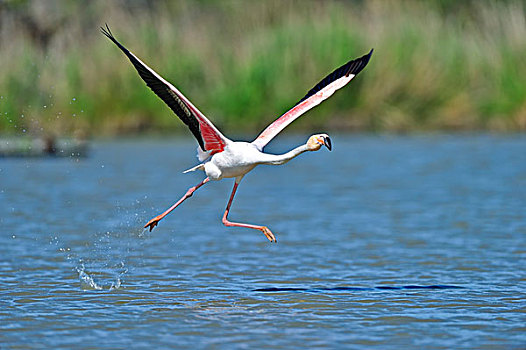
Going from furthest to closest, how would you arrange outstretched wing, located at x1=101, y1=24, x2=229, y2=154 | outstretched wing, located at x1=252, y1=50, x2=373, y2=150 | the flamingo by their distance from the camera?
outstretched wing, located at x1=252, y1=50, x2=373, y2=150
the flamingo
outstretched wing, located at x1=101, y1=24, x2=229, y2=154

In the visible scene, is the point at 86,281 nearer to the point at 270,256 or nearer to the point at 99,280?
the point at 99,280

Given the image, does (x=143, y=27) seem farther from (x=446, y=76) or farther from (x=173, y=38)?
(x=446, y=76)

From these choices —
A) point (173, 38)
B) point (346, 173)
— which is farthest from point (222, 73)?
point (346, 173)

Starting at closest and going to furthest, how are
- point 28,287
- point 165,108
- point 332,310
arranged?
point 332,310, point 28,287, point 165,108

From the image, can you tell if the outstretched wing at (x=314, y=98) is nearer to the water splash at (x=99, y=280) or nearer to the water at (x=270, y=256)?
the water at (x=270, y=256)

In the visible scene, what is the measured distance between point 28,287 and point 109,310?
51.7 inches

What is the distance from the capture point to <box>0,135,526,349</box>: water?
28.2ft

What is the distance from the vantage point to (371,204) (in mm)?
16672

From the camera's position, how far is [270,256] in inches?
483

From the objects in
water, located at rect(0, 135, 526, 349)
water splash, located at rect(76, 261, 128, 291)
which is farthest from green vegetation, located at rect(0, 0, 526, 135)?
water splash, located at rect(76, 261, 128, 291)

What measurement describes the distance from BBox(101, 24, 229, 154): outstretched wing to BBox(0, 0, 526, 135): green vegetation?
13.6 metres

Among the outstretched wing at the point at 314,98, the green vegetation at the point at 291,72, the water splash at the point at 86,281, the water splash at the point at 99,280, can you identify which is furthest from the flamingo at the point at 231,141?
the green vegetation at the point at 291,72

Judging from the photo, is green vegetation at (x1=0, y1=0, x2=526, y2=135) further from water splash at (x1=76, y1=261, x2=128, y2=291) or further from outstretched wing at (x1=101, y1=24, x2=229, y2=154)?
outstretched wing at (x1=101, y1=24, x2=229, y2=154)

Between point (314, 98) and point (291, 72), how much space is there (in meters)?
14.9
